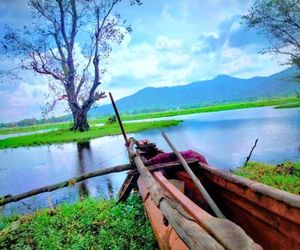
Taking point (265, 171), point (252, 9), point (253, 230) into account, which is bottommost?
point (265, 171)

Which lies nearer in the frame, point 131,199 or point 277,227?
point 277,227

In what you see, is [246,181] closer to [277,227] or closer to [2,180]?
[277,227]

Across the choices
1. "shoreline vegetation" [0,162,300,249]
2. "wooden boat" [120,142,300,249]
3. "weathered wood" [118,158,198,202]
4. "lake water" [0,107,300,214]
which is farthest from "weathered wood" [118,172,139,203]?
"lake water" [0,107,300,214]

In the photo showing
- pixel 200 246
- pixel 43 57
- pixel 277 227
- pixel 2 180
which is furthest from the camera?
pixel 43 57

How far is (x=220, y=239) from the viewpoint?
2229 mm

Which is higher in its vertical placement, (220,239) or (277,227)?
(220,239)

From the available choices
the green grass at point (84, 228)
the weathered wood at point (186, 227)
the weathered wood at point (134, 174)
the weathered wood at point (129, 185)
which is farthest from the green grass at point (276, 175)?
the weathered wood at point (186, 227)

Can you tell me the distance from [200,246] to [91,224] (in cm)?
476

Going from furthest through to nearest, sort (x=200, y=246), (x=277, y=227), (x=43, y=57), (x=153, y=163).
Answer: (x=43, y=57) < (x=153, y=163) < (x=277, y=227) < (x=200, y=246)

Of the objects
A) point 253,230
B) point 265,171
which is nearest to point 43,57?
point 265,171

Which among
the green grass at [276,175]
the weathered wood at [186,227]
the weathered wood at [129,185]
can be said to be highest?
the weathered wood at [186,227]

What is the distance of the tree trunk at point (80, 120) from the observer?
3522cm

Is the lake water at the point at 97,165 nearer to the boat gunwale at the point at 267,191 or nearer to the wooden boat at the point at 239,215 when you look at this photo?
the wooden boat at the point at 239,215

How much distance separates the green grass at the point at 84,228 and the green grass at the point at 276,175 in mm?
3831
